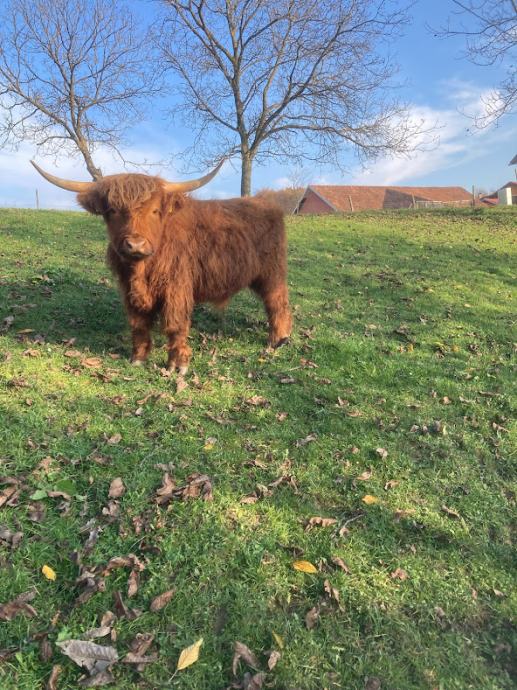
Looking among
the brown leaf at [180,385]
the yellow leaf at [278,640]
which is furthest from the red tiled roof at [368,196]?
the yellow leaf at [278,640]

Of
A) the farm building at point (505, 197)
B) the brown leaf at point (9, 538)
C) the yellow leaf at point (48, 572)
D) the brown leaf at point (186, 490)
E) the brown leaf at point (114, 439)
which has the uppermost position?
the farm building at point (505, 197)

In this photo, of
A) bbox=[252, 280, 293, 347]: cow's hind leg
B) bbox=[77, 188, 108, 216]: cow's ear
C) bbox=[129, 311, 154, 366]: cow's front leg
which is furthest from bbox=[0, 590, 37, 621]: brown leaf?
bbox=[252, 280, 293, 347]: cow's hind leg

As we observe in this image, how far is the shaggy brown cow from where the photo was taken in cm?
486

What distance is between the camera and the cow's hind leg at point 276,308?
6.70 meters

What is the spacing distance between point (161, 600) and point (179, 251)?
12.1 ft

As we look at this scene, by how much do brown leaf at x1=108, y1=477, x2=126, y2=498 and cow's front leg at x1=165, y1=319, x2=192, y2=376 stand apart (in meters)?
2.13

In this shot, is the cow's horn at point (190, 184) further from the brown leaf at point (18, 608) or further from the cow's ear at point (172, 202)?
the brown leaf at point (18, 608)

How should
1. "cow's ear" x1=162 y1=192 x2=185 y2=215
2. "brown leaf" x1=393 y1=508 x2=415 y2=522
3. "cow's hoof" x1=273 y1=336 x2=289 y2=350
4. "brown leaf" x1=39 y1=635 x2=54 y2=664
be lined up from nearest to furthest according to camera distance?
"brown leaf" x1=39 y1=635 x2=54 y2=664
"brown leaf" x1=393 y1=508 x2=415 y2=522
"cow's ear" x1=162 y1=192 x2=185 y2=215
"cow's hoof" x1=273 y1=336 x2=289 y2=350

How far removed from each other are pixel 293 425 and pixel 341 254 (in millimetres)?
9122

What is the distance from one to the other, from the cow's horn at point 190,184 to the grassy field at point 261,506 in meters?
1.86

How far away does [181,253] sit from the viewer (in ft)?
18.0

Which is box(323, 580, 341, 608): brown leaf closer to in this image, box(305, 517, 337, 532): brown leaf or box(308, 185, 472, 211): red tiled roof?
box(305, 517, 337, 532): brown leaf

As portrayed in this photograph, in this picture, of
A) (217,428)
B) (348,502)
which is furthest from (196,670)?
(217,428)

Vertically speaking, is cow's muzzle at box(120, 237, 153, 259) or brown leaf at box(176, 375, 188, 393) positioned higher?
cow's muzzle at box(120, 237, 153, 259)
